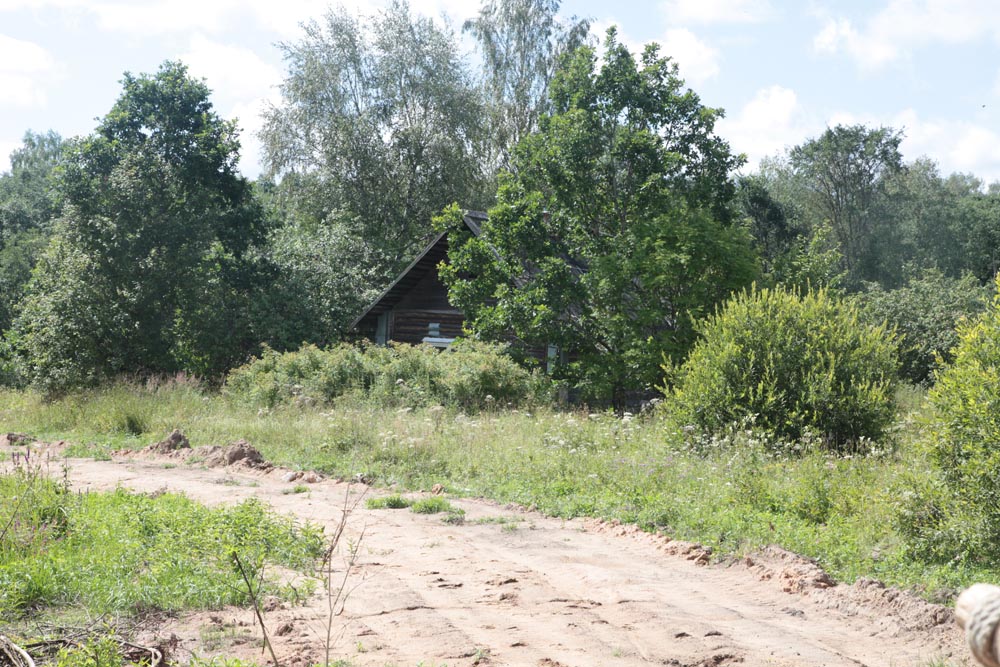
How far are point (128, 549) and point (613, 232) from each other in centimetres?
1954

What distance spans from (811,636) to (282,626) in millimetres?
3764

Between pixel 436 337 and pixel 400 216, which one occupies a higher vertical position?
pixel 400 216

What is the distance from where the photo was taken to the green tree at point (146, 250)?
85.9 ft

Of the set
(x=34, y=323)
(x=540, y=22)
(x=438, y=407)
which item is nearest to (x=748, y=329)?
(x=438, y=407)

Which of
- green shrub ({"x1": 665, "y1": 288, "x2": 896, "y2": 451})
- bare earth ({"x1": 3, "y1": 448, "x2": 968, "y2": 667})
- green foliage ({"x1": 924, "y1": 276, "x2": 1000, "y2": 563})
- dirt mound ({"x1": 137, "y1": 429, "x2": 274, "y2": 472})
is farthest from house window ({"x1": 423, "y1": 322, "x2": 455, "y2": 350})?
green foliage ({"x1": 924, "y1": 276, "x2": 1000, "y2": 563})

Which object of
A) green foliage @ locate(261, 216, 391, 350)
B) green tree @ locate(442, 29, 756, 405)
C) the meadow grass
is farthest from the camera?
green foliage @ locate(261, 216, 391, 350)

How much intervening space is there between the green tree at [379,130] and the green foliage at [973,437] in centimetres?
3326

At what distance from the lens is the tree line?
77.4 ft

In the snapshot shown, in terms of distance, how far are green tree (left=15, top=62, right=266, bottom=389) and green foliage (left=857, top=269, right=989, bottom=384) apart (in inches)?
849

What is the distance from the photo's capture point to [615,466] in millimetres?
12250

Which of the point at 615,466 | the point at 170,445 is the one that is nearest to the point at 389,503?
the point at 615,466

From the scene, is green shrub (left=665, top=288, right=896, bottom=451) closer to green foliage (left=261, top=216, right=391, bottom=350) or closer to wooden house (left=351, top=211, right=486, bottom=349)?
wooden house (left=351, top=211, right=486, bottom=349)

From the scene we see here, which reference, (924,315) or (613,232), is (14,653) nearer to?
(613,232)

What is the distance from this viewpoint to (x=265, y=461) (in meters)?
14.5
